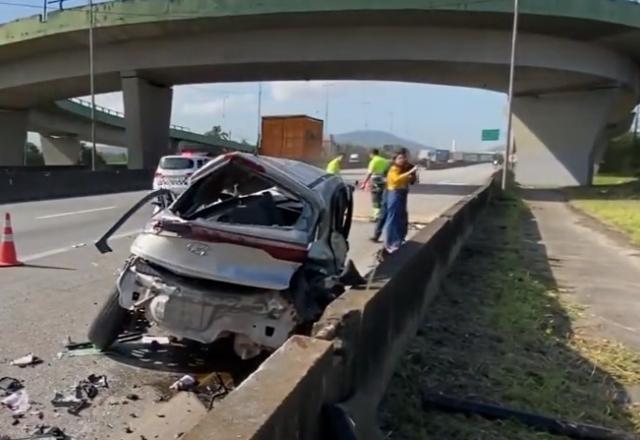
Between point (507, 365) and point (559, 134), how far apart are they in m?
37.0

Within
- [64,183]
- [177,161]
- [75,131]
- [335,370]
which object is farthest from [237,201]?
[75,131]

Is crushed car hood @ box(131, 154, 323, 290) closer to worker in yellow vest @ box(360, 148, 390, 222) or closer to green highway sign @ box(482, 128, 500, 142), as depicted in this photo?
worker in yellow vest @ box(360, 148, 390, 222)

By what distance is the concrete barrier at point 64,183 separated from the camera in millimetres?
22891

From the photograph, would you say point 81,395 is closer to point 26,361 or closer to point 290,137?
point 26,361

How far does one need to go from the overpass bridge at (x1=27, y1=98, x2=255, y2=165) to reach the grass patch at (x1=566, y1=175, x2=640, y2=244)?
36126mm

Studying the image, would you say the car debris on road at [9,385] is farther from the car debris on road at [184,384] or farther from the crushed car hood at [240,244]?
the crushed car hood at [240,244]

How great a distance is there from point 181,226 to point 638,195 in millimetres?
31141

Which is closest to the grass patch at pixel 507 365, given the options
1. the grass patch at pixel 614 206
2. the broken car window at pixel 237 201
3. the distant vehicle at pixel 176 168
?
the broken car window at pixel 237 201

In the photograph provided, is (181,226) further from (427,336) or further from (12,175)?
(12,175)

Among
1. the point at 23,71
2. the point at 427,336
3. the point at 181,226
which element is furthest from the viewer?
the point at 23,71

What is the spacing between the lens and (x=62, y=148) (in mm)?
88875

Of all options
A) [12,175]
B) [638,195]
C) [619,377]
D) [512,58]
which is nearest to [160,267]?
[619,377]

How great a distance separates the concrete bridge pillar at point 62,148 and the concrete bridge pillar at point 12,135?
105ft

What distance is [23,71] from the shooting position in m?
40.1
